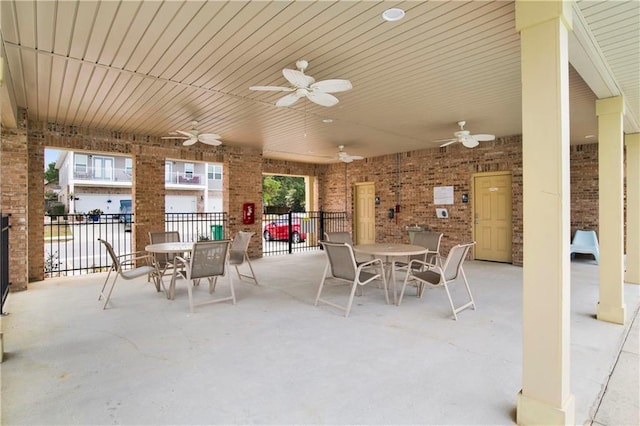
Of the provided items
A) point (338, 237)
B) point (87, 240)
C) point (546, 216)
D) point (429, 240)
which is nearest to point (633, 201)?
point (429, 240)

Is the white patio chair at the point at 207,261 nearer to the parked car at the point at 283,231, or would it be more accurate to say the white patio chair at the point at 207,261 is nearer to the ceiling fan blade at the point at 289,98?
the ceiling fan blade at the point at 289,98

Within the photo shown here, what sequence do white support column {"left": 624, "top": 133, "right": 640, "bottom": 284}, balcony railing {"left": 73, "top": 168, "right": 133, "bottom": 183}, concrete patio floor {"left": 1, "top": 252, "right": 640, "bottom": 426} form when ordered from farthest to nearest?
balcony railing {"left": 73, "top": 168, "right": 133, "bottom": 183}
white support column {"left": 624, "top": 133, "right": 640, "bottom": 284}
concrete patio floor {"left": 1, "top": 252, "right": 640, "bottom": 426}

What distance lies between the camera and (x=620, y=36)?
2775 mm

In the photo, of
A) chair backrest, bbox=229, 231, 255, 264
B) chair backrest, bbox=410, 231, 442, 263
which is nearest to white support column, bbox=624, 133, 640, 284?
chair backrest, bbox=410, 231, 442, 263

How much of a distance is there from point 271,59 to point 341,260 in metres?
2.36

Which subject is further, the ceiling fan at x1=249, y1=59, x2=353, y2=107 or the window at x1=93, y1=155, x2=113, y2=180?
the window at x1=93, y1=155, x2=113, y2=180

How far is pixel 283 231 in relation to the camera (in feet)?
42.7

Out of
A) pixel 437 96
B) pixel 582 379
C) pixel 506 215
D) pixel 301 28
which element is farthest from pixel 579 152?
pixel 301 28

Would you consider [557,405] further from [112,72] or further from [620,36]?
[112,72]

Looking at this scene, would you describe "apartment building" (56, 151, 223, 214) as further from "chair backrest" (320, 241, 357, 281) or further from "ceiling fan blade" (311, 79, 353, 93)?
"ceiling fan blade" (311, 79, 353, 93)

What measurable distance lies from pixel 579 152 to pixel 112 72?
8915 millimetres

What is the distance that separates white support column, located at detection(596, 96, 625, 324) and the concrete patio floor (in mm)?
309

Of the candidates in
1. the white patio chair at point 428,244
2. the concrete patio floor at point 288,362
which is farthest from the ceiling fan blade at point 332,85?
the white patio chair at point 428,244

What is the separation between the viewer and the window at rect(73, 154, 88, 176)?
54.1 feet
